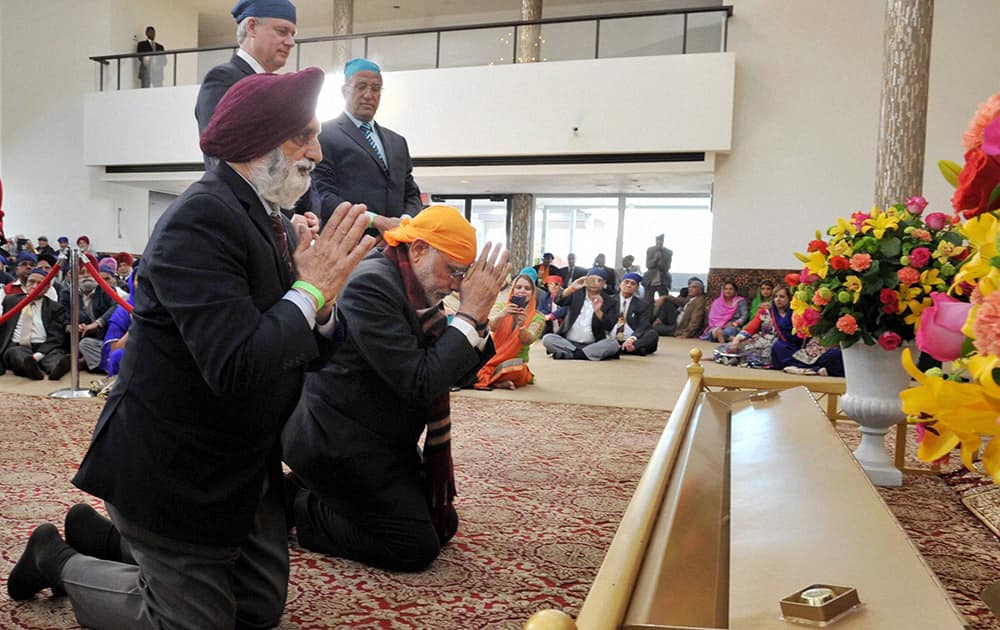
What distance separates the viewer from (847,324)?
3236 mm

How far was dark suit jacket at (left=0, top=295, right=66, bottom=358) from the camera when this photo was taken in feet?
22.6

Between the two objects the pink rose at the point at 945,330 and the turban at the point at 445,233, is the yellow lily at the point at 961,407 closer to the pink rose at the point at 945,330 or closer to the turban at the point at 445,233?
the pink rose at the point at 945,330

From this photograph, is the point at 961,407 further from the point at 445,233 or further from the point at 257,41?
the point at 257,41

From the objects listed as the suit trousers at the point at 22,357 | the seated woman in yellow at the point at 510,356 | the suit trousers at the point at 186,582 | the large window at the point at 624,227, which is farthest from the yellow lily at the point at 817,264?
the large window at the point at 624,227

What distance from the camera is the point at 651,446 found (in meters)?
4.43

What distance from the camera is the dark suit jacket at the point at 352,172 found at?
304cm

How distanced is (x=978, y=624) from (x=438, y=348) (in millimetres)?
1647

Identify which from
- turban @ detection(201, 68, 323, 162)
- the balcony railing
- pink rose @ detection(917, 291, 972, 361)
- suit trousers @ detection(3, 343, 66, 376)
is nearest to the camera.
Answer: pink rose @ detection(917, 291, 972, 361)

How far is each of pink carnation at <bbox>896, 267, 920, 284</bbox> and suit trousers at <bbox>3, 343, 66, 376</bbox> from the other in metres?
6.15

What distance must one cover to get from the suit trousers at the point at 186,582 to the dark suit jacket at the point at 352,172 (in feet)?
4.40

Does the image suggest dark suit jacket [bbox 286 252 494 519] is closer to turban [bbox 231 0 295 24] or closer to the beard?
the beard

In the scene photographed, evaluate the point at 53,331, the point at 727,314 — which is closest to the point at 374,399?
the point at 53,331

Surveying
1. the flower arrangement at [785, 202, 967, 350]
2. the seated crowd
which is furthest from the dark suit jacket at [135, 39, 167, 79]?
the flower arrangement at [785, 202, 967, 350]

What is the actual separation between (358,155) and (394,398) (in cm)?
103
